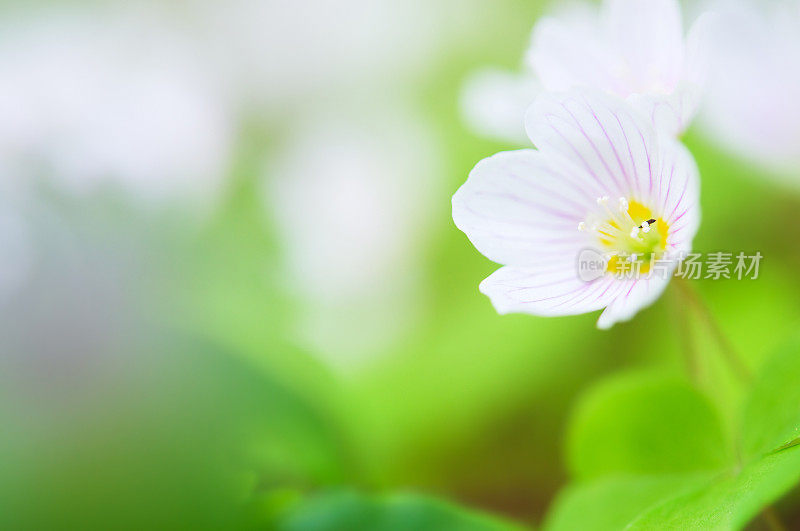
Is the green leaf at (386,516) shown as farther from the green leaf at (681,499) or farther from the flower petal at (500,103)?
the flower petal at (500,103)

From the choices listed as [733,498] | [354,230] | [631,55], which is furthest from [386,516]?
[354,230]

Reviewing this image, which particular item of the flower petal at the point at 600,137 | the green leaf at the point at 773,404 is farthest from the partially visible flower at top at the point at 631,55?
the green leaf at the point at 773,404

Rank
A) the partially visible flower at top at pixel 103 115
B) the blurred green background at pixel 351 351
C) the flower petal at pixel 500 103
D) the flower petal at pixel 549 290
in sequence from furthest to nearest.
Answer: the partially visible flower at top at pixel 103 115 → the flower petal at pixel 500 103 → the blurred green background at pixel 351 351 → the flower petal at pixel 549 290

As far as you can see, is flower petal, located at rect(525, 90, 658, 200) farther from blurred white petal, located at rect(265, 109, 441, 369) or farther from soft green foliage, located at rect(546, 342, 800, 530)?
blurred white petal, located at rect(265, 109, 441, 369)

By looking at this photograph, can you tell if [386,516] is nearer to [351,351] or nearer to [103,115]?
[351,351]

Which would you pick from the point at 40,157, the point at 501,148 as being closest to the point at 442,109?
the point at 501,148

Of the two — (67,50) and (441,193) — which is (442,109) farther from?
(67,50)
